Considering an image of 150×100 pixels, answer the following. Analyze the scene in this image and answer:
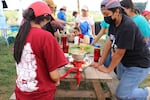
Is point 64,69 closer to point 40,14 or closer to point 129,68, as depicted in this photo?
point 129,68

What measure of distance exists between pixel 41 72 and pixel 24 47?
0.83ft

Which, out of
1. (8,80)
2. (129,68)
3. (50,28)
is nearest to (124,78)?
(129,68)

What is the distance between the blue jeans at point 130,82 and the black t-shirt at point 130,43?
0.23 ft

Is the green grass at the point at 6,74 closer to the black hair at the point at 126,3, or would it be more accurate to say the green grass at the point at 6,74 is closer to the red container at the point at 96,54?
the red container at the point at 96,54

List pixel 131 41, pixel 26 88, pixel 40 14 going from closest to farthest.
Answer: pixel 40 14 → pixel 26 88 → pixel 131 41

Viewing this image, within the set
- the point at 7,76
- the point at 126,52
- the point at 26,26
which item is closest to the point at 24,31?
the point at 26,26

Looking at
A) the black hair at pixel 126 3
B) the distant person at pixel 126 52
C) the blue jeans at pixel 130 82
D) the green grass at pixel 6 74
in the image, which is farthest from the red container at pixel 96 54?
the green grass at pixel 6 74

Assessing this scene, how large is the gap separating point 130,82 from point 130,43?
608 millimetres

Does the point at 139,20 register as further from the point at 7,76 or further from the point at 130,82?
the point at 7,76

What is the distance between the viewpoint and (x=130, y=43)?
2.86 metres

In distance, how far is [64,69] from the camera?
301 cm

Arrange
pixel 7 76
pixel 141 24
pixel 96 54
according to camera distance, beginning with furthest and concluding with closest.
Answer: pixel 7 76 → pixel 141 24 → pixel 96 54

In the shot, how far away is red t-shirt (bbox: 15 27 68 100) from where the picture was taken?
210 centimetres

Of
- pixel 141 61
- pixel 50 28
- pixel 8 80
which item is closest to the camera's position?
pixel 141 61
